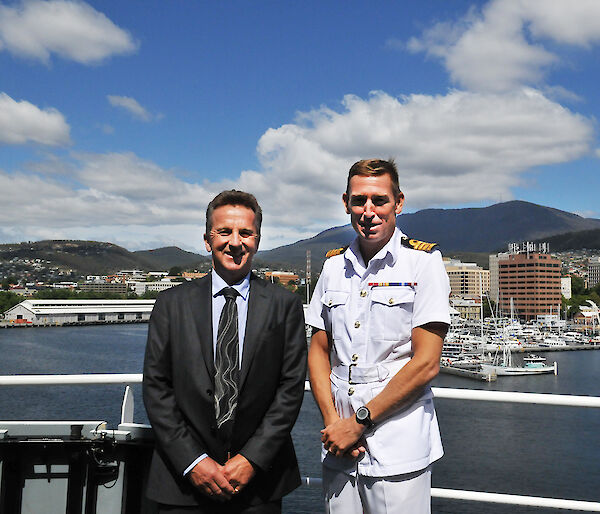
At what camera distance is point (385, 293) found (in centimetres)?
168

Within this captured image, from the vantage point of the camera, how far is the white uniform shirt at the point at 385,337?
160 centimetres

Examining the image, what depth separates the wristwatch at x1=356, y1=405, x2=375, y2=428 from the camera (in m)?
1.58

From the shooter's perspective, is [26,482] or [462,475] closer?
[26,482]

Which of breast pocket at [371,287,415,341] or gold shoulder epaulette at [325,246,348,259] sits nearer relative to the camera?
breast pocket at [371,287,415,341]

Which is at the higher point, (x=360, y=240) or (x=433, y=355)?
(x=360, y=240)

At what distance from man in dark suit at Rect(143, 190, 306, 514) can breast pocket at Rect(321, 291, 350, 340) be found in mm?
87

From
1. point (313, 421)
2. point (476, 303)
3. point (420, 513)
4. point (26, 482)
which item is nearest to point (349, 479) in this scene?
point (420, 513)

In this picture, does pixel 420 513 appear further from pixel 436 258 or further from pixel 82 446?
pixel 82 446

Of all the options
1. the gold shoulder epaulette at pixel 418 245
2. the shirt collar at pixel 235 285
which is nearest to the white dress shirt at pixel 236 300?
the shirt collar at pixel 235 285

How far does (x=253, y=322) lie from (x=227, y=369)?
143 millimetres

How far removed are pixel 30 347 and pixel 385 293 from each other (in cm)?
4757

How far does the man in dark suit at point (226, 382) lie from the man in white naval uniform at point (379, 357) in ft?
0.33

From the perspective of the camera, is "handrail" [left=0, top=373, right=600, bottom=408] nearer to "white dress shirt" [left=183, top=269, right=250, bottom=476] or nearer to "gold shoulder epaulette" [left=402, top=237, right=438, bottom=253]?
"white dress shirt" [left=183, top=269, right=250, bottom=476]

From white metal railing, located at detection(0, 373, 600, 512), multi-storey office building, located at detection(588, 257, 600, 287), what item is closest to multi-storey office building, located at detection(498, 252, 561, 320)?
multi-storey office building, located at detection(588, 257, 600, 287)
